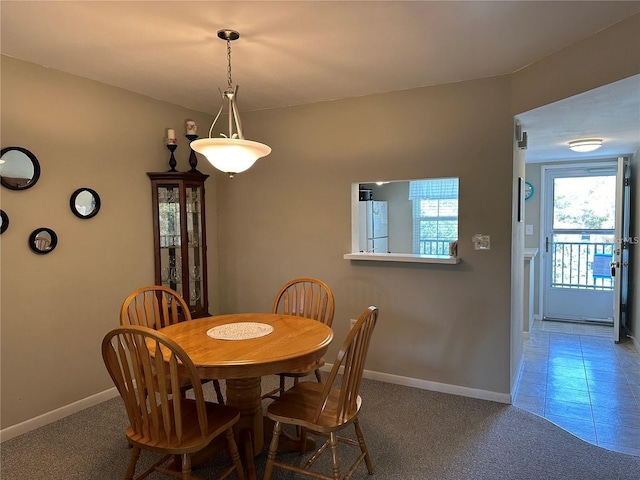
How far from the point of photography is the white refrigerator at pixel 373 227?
536 cm

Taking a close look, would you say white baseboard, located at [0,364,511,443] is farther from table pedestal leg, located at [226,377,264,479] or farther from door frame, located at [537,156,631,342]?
door frame, located at [537,156,631,342]

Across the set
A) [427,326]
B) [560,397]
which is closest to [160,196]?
[427,326]

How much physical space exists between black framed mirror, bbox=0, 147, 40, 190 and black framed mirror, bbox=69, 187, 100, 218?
265 mm

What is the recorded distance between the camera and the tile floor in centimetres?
269

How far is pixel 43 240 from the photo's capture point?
8.85 ft

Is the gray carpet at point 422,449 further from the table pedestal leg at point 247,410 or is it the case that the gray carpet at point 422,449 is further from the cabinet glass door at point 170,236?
the cabinet glass door at point 170,236

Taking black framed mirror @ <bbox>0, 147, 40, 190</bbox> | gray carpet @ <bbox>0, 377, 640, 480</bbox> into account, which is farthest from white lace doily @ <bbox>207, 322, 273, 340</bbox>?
black framed mirror @ <bbox>0, 147, 40, 190</bbox>

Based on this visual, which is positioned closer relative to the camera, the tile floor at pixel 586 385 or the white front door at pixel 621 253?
the tile floor at pixel 586 385

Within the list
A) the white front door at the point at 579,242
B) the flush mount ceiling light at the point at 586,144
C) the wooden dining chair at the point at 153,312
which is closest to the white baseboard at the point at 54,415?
the wooden dining chair at the point at 153,312

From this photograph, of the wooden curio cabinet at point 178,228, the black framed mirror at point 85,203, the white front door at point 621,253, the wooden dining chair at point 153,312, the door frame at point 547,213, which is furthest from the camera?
the door frame at point 547,213

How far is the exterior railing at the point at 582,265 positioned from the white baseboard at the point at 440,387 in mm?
3084

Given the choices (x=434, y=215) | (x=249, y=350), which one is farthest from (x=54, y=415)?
(x=434, y=215)

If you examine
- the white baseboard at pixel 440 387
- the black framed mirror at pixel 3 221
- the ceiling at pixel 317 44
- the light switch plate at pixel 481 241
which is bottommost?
the white baseboard at pixel 440 387

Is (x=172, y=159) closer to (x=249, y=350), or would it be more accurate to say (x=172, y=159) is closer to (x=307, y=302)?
(x=307, y=302)
